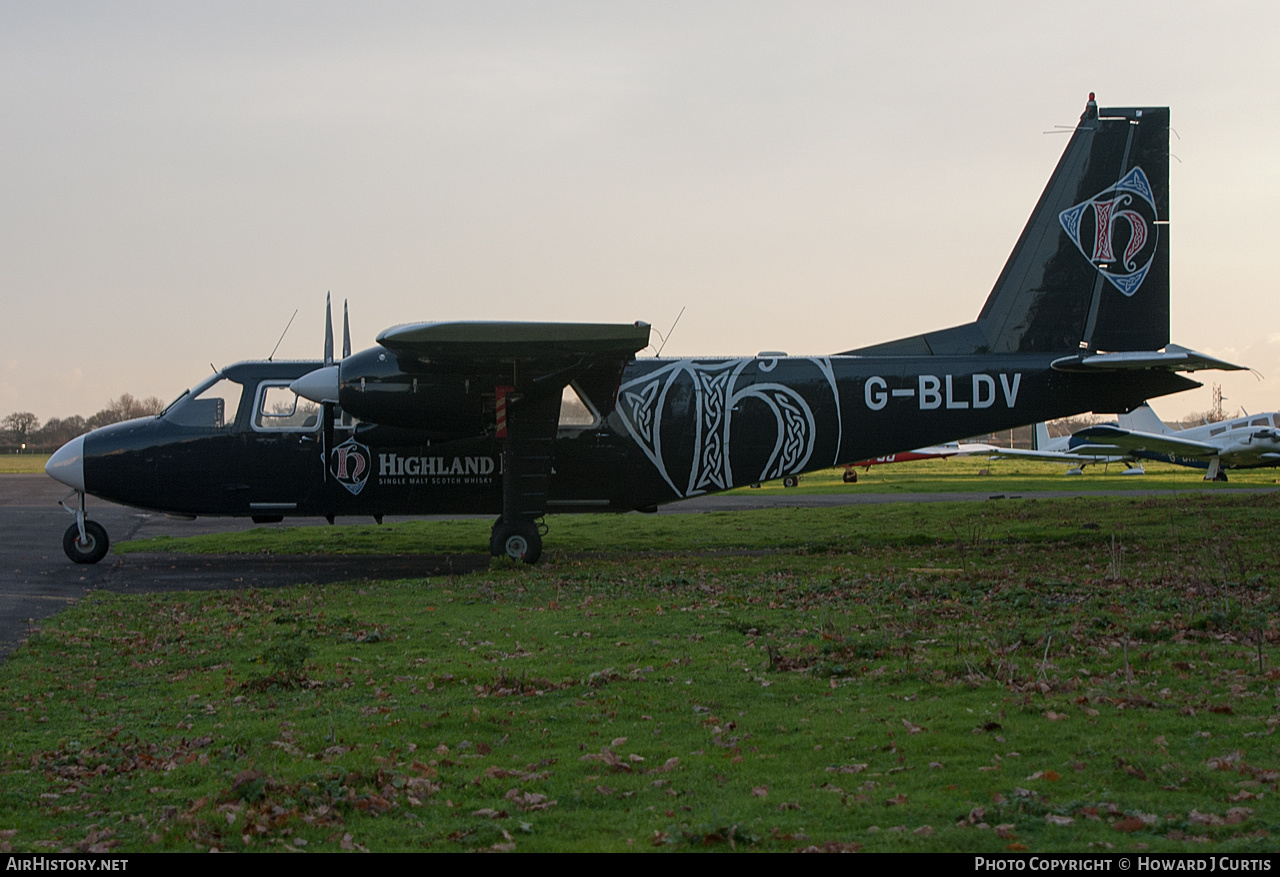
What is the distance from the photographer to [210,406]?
56.2 feet

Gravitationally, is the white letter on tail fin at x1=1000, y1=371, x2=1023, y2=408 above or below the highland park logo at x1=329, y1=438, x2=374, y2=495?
above

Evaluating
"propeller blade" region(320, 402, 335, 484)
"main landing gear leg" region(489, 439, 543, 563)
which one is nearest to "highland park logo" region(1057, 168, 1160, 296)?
"main landing gear leg" region(489, 439, 543, 563)

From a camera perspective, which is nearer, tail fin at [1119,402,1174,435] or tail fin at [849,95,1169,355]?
tail fin at [849,95,1169,355]

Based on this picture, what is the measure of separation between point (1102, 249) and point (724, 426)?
7.26 metres

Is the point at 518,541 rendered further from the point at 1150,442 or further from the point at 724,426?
the point at 1150,442

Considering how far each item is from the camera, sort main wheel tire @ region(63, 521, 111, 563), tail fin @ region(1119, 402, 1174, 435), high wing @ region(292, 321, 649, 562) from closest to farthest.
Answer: high wing @ region(292, 321, 649, 562), main wheel tire @ region(63, 521, 111, 563), tail fin @ region(1119, 402, 1174, 435)

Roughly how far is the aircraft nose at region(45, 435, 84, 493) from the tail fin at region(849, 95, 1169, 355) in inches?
613

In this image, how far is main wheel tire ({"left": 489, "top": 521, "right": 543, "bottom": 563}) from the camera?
1612cm

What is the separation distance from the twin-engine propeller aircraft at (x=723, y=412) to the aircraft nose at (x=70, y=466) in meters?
0.03

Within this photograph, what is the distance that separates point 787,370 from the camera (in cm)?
1742

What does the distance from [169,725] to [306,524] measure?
73.7ft

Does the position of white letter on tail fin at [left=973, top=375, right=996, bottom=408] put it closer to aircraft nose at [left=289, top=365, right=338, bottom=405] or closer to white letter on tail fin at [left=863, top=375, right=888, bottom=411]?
white letter on tail fin at [left=863, top=375, right=888, bottom=411]

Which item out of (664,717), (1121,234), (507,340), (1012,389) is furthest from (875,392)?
(664,717)
